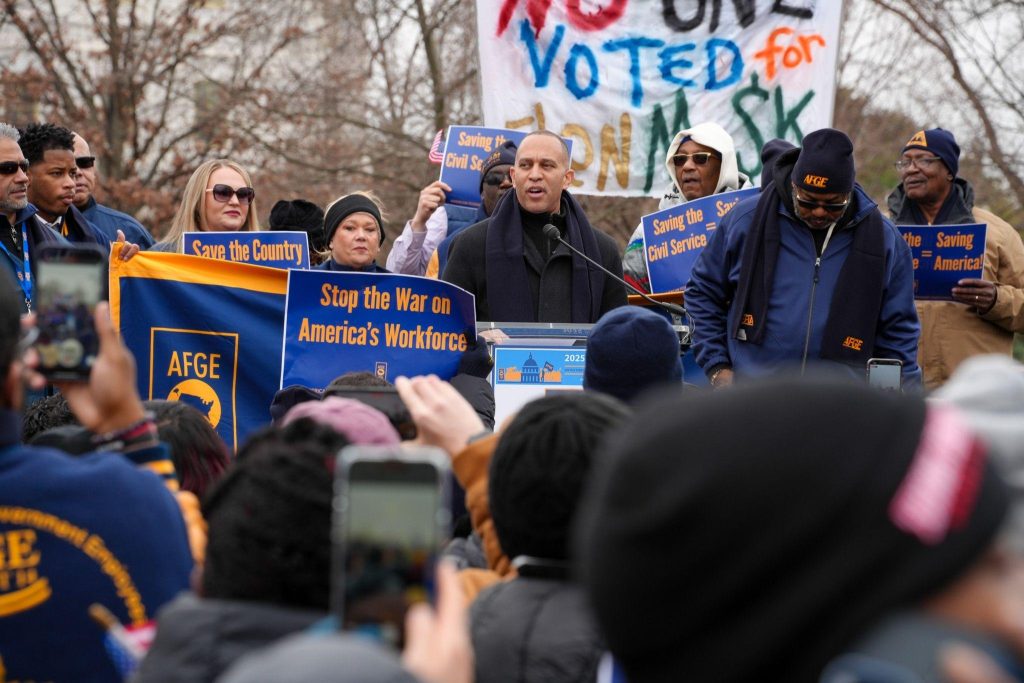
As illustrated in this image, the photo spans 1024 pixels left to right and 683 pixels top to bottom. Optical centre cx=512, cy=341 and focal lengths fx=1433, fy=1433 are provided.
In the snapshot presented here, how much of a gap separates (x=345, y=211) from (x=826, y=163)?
2523mm

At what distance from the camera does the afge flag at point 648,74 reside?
9.67m

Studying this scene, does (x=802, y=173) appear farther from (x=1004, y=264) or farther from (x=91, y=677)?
(x=91, y=677)

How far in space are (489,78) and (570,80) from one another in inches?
21.6

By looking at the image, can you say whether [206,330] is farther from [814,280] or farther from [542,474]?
[542,474]

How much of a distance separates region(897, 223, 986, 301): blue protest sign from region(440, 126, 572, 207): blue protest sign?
2.80m

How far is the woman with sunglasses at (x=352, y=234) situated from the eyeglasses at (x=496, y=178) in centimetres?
117

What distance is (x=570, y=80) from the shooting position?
9703 mm

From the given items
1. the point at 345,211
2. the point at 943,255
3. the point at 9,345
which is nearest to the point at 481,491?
the point at 9,345

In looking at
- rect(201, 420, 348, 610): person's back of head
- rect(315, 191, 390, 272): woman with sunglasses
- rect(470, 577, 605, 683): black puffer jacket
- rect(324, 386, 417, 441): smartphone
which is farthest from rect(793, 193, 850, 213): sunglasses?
rect(201, 420, 348, 610): person's back of head

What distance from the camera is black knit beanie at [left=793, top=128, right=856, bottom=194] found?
21.1 ft

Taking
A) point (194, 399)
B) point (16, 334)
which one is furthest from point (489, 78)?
point (16, 334)

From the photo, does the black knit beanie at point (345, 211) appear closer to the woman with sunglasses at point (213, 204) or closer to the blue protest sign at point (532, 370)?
the woman with sunglasses at point (213, 204)

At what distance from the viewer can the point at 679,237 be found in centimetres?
799

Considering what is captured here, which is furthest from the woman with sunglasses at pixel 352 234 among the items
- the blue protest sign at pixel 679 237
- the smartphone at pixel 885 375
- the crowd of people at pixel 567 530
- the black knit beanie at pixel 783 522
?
the black knit beanie at pixel 783 522
